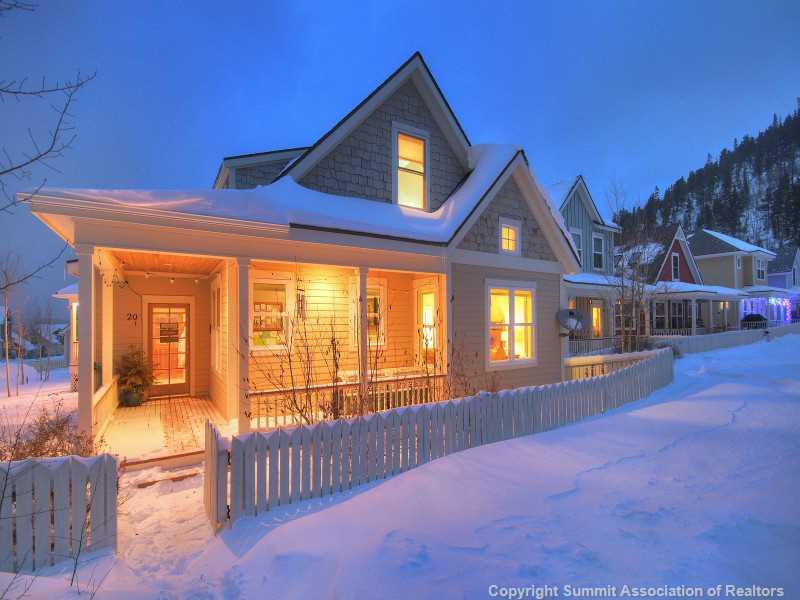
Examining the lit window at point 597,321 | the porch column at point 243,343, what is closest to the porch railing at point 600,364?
the porch column at point 243,343

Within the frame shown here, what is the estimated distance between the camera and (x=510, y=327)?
1134cm

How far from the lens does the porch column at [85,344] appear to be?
18.6ft

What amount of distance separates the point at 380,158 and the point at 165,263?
5.82 metres

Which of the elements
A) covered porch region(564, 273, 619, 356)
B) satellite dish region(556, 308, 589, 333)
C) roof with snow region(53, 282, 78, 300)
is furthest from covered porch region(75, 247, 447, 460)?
covered porch region(564, 273, 619, 356)

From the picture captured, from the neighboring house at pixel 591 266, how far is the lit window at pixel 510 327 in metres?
8.65

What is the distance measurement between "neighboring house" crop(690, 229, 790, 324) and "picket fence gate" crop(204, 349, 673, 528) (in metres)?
37.2

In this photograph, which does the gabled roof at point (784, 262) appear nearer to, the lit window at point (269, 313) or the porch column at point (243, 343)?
the lit window at point (269, 313)

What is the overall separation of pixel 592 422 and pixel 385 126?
838 centimetres

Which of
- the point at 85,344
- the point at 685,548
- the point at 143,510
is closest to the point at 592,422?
the point at 685,548

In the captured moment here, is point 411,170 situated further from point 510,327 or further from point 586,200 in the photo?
point 586,200

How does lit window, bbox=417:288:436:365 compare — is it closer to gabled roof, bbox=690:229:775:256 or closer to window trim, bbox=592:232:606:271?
window trim, bbox=592:232:606:271

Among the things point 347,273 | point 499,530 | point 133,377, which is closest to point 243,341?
point 347,273

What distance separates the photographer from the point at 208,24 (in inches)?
5669

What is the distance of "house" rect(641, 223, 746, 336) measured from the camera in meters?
25.1
